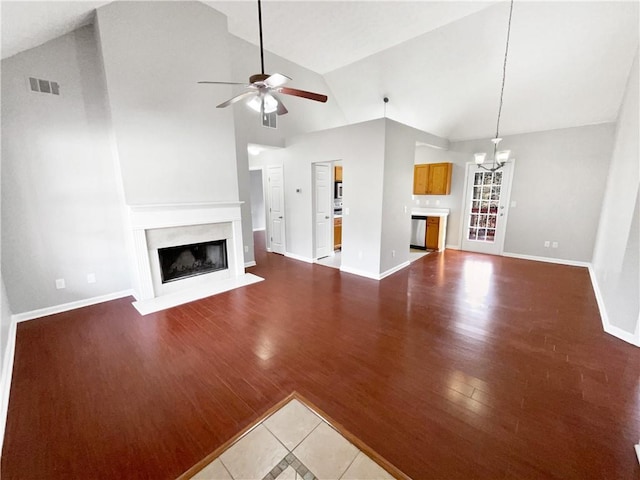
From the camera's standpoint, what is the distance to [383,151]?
406cm

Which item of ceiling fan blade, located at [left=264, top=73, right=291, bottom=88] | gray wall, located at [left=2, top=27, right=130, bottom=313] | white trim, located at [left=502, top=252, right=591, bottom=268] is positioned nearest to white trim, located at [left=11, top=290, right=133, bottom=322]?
gray wall, located at [left=2, top=27, right=130, bottom=313]

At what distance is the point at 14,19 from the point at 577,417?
215 inches

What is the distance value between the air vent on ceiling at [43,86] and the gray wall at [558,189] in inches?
292

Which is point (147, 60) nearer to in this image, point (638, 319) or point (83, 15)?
point (83, 15)

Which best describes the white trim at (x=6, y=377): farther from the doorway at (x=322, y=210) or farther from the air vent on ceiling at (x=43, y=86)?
the doorway at (x=322, y=210)

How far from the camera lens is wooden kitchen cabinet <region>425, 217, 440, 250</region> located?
249 inches

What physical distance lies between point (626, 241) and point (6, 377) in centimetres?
583

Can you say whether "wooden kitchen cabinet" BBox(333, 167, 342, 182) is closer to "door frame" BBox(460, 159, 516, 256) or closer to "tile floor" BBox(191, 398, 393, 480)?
"door frame" BBox(460, 159, 516, 256)

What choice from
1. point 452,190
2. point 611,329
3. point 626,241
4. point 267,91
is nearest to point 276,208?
point 267,91

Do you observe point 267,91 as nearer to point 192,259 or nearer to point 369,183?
point 369,183

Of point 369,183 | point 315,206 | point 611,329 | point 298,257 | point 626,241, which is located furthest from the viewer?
point 298,257

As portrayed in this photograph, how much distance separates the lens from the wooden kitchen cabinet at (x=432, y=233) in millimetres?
6332

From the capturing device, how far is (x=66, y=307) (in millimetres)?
3424

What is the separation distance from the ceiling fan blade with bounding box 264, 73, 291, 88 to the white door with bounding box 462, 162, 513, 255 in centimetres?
552
